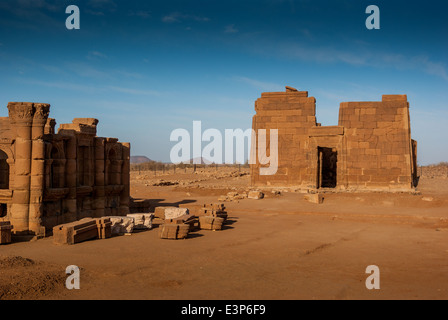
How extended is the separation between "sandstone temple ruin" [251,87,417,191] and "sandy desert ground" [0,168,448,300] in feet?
21.0

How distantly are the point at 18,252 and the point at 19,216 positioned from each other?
2.01 meters

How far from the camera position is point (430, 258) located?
8844 mm

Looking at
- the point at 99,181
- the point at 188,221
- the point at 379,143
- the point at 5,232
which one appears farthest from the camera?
the point at 379,143

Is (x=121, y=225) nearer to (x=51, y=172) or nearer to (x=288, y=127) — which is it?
(x=51, y=172)

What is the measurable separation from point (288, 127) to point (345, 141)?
3222 millimetres

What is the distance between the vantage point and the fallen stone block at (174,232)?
36.3 ft

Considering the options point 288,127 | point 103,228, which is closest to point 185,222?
point 103,228

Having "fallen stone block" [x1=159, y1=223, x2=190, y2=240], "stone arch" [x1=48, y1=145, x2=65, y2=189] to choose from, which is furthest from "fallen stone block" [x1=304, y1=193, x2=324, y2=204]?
"stone arch" [x1=48, y1=145, x2=65, y2=189]

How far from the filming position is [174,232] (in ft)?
36.2

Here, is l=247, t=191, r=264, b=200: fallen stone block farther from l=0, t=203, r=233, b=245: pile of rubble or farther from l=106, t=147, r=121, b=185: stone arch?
l=106, t=147, r=121, b=185: stone arch

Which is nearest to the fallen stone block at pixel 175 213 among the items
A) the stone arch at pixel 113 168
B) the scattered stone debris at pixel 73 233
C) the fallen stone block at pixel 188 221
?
the fallen stone block at pixel 188 221

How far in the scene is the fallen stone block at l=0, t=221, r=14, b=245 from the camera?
10.2m

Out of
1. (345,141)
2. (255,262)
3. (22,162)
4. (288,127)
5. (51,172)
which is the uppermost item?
(288,127)
